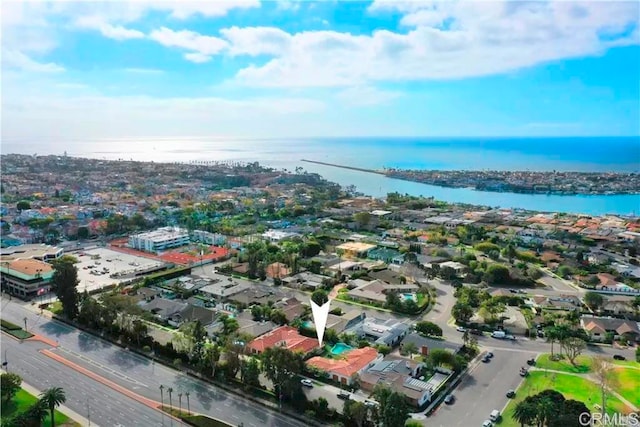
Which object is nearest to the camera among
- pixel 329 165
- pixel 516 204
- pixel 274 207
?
pixel 274 207

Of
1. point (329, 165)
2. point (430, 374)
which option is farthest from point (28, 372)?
point (329, 165)

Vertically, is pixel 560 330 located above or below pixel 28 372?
above

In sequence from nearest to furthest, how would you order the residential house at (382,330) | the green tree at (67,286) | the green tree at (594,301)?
the residential house at (382,330)
the green tree at (67,286)
the green tree at (594,301)

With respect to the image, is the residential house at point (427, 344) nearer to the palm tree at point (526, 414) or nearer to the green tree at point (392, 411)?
the palm tree at point (526, 414)

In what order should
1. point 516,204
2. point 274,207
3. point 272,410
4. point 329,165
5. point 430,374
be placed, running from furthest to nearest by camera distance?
1. point 329,165
2. point 516,204
3. point 274,207
4. point 430,374
5. point 272,410

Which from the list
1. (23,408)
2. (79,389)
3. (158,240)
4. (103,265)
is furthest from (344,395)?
(158,240)

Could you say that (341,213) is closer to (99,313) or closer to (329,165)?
(99,313)

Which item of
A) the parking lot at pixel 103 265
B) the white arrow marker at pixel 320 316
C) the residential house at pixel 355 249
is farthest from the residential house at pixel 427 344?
the parking lot at pixel 103 265
